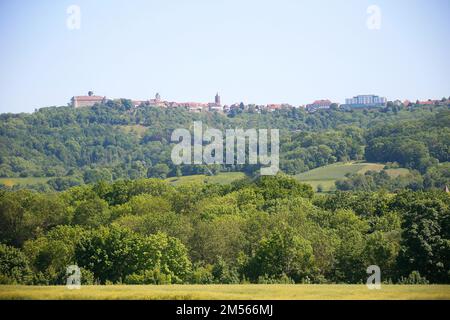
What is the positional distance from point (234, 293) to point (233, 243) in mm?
24969

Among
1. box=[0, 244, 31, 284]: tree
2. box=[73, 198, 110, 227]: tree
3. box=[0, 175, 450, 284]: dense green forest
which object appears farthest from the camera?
box=[73, 198, 110, 227]: tree

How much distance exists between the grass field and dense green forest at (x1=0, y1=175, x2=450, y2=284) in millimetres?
62878

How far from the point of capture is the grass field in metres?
134

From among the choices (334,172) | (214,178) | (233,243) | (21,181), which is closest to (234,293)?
(233,243)

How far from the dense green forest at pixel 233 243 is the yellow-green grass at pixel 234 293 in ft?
29.6

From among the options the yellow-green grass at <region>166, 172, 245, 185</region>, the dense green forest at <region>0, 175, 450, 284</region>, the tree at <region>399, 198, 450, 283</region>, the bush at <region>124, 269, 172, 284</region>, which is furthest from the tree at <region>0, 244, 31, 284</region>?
the yellow-green grass at <region>166, 172, 245, 185</region>

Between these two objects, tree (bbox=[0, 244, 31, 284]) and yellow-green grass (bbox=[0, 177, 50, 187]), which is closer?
tree (bbox=[0, 244, 31, 284])

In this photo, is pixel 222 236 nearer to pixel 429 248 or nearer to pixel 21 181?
pixel 429 248

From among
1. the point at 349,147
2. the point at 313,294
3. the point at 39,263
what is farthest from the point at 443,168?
the point at 313,294

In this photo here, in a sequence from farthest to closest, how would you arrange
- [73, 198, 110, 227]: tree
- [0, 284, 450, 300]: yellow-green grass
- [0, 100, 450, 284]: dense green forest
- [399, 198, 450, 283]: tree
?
[73, 198, 110, 227]: tree
[0, 100, 450, 284]: dense green forest
[399, 198, 450, 283]: tree
[0, 284, 450, 300]: yellow-green grass

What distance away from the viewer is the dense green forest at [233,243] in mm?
40469

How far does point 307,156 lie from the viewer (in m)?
164

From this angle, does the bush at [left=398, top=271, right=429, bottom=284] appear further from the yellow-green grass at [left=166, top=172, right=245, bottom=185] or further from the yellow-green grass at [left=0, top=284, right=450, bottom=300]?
the yellow-green grass at [left=166, top=172, right=245, bottom=185]
